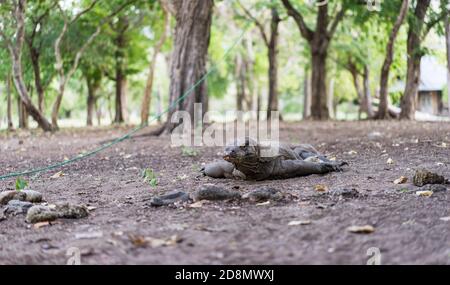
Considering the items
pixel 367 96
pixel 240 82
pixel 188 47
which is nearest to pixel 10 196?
pixel 188 47

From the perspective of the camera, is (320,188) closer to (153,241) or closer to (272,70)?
(153,241)

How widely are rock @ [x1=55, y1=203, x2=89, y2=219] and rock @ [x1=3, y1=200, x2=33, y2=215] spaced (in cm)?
47

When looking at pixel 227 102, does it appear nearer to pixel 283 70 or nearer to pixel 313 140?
pixel 283 70

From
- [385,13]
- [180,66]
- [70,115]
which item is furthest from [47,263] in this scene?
[70,115]

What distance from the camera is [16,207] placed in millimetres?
4438

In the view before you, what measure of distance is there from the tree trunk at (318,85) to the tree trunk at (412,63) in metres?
2.95

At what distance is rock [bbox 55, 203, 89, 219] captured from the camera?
4078 mm

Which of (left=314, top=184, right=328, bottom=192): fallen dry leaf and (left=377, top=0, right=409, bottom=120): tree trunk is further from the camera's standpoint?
(left=377, top=0, right=409, bottom=120): tree trunk

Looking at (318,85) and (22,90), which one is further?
(318,85)

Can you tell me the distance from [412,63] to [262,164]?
41.9ft

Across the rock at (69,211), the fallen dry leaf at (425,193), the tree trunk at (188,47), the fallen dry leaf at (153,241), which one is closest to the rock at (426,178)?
the fallen dry leaf at (425,193)

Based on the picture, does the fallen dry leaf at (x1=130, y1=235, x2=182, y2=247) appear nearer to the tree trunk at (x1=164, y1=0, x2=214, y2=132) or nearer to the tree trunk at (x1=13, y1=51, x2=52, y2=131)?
the tree trunk at (x1=164, y1=0, x2=214, y2=132)

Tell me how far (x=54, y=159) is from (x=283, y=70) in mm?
31096

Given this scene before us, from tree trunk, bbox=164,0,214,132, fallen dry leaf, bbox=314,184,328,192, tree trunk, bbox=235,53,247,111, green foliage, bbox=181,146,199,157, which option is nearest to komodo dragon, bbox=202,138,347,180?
fallen dry leaf, bbox=314,184,328,192
